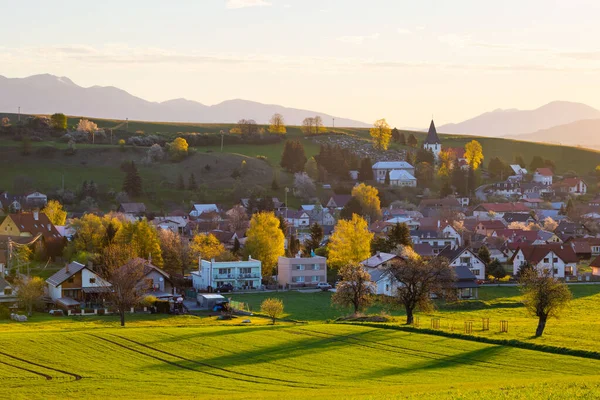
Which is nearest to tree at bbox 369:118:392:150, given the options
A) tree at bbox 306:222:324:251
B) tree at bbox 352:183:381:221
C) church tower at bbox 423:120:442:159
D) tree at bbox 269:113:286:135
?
church tower at bbox 423:120:442:159

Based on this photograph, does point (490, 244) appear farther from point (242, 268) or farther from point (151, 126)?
point (151, 126)

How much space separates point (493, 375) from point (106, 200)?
90623mm

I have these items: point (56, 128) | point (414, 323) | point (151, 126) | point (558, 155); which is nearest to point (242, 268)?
point (414, 323)

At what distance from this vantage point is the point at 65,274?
61000 mm

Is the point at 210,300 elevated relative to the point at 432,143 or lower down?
lower down

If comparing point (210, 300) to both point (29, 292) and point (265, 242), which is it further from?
point (265, 242)

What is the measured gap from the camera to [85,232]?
7444cm

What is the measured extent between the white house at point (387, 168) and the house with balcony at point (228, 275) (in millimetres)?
76049

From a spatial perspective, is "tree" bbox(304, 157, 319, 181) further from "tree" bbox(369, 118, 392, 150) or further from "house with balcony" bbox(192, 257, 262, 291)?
"house with balcony" bbox(192, 257, 262, 291)

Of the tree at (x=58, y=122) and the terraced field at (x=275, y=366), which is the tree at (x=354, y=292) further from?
the tree at (x=58, y=122)

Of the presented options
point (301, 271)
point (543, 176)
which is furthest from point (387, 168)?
point (301, 271)

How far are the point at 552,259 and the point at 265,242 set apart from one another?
25102 mm

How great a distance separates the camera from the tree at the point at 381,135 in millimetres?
172000

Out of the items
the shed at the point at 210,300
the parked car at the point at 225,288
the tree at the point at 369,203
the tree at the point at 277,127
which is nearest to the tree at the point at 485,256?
the parked car at the point at 225,288
